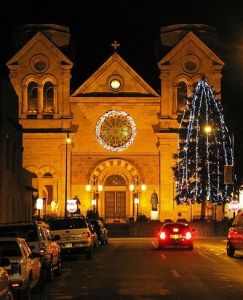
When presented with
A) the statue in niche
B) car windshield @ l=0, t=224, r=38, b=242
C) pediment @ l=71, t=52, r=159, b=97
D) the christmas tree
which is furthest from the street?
pediment @ l=71, t=52, r=159, b=97

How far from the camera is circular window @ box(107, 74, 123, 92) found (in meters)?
78.1

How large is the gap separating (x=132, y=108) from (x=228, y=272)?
52406 millimetres

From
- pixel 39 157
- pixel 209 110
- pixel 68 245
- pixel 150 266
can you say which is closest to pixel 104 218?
pixel 39 157

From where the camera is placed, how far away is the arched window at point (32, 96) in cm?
7806

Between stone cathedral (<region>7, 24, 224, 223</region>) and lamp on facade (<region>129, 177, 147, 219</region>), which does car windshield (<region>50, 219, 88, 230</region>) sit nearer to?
stone cathedral (<region>7, 24, 224, 223</region>)

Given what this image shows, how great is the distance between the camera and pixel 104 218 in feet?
259

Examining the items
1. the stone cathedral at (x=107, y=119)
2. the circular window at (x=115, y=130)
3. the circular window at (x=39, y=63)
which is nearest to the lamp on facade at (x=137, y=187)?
the stone cathedral at (x=107, y=119)

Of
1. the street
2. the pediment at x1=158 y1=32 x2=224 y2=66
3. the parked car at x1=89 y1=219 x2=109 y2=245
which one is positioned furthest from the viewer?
the pediment at x1=158 y1=32 x2=224 y2=66

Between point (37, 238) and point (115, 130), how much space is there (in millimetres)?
56372

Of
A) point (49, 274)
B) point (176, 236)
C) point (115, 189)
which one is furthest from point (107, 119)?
point (49, 274)

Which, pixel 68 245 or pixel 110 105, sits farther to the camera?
pixel 110 105

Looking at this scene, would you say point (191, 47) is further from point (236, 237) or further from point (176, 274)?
point (176, 274)

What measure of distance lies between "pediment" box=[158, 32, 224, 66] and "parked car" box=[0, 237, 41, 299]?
60.1 metres

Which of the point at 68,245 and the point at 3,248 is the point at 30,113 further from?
the point at 3,248
